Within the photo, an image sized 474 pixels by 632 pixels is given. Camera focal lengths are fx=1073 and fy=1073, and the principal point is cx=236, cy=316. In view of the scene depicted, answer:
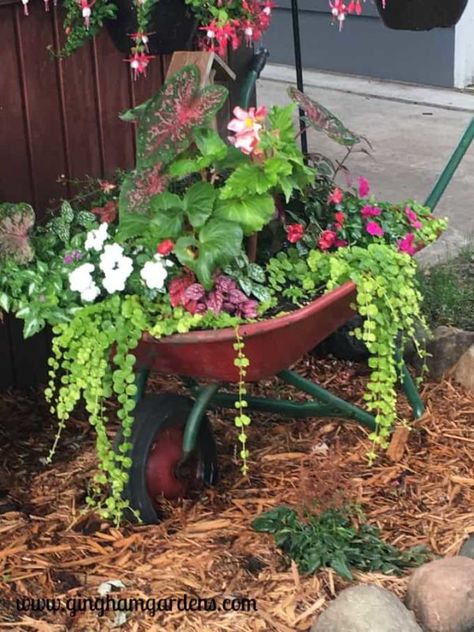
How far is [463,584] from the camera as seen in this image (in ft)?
7.43

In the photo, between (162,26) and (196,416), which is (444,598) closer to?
(196,416)

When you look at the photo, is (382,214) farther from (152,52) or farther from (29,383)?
(29,383)

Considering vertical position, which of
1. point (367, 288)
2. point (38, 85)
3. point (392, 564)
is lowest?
point (392, 564)

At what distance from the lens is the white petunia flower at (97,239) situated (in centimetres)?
241

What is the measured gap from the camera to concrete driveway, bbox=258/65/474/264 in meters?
5.54

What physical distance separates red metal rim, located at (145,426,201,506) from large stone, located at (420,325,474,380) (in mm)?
992

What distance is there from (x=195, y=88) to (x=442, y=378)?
1405 mm

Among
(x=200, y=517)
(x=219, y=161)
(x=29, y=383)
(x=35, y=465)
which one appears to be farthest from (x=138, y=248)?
(x=29, y=383)

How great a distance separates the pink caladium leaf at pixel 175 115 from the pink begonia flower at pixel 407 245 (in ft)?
1.96

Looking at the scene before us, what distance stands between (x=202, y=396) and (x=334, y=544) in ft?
1.55

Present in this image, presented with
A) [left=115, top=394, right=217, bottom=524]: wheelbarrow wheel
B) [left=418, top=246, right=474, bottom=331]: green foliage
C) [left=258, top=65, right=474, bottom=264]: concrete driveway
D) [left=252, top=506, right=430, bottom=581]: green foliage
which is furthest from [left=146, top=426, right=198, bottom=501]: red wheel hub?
[left=258, top=65, right=474, bottom=264]: concrete driveway

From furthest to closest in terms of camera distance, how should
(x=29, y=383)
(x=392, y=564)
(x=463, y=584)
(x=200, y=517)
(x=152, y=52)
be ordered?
1. (x=29, y=383)
2. (x=152, y=52)
3. (x=200, y=517)
4. (x=392, y=564)
5. (x=463, y=584)

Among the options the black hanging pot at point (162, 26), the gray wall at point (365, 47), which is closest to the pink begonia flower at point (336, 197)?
the black hanging pot at point (162, 26)

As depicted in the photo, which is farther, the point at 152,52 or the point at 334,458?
the point at 152,52
